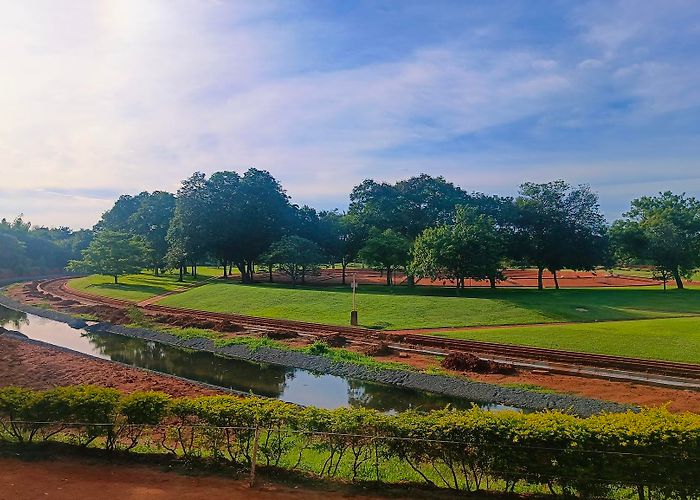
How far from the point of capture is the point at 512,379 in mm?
22453

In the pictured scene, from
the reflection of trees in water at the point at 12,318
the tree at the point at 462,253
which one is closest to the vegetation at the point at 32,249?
the reflection of trees in water at the point at 12,318

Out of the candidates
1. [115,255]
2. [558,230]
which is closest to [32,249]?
[115,255]

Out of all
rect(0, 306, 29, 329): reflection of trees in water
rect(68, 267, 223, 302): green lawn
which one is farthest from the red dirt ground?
rect(0, 306, 29, 329): reflection of trees in water

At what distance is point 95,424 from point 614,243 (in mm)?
57852

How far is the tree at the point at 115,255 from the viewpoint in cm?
6506

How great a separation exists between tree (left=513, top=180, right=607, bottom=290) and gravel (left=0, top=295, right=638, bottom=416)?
34.4m

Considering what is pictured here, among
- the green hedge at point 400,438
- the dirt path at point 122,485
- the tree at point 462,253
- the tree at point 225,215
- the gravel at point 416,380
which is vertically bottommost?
the gravel at point 416,380

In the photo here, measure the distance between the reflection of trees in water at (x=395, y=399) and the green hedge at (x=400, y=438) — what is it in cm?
888

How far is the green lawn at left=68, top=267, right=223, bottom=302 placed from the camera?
2248 inches

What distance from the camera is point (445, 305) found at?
39094mm

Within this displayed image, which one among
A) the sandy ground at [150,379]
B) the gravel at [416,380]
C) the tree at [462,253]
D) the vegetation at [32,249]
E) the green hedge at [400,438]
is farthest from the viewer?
the vegetation at [32,249]

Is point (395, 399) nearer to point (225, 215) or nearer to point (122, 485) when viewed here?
point (122, 485)

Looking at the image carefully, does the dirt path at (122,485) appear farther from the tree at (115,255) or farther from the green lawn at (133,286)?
the tree at (115,255)

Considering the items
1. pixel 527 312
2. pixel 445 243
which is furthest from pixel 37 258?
pixel 527 312
